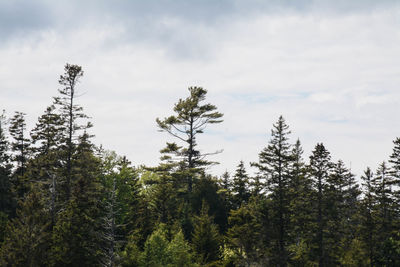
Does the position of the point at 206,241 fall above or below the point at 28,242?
below

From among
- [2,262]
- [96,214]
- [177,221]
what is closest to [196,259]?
[177,221]

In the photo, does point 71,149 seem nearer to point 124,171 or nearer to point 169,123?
point 124,171

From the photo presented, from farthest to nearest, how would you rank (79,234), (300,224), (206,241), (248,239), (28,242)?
1. (300,224)
2. (206,241)
3. (248,239)
4. (79,234)
5. (28,242)

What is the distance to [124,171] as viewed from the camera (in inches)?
1790

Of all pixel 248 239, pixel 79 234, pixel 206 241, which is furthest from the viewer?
pixel 206 241

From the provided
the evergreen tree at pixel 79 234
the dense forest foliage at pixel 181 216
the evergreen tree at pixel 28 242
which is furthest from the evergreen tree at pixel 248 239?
the evergreen tree at pixel 28 242

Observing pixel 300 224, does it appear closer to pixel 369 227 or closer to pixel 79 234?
pixel 369 227

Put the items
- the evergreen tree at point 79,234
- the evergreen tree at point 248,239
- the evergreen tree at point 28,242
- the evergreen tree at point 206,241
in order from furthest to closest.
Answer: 1. the evergreen tree at point 206,241
2. the evergreen tree at point 248,239
3. the evergreen tree at point 79,234
4. the evergreen tree at point 28,242

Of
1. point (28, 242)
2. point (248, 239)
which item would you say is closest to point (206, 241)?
point (248, 239)

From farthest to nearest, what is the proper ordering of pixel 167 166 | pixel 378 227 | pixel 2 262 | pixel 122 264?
pixel 167 166, pixel 378 227, pixel 122 264, pixel 2 262

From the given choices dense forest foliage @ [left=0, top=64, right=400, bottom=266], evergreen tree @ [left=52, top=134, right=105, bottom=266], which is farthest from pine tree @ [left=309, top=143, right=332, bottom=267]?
evergreen tree @ [left=52, top=134, right=105, bottom=266]

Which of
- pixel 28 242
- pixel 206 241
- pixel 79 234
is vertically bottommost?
pixel 206 241

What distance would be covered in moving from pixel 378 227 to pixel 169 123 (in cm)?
3042

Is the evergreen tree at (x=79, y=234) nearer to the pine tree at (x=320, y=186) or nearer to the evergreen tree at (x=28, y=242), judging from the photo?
the evergreen tree at (x=28, y=242)
